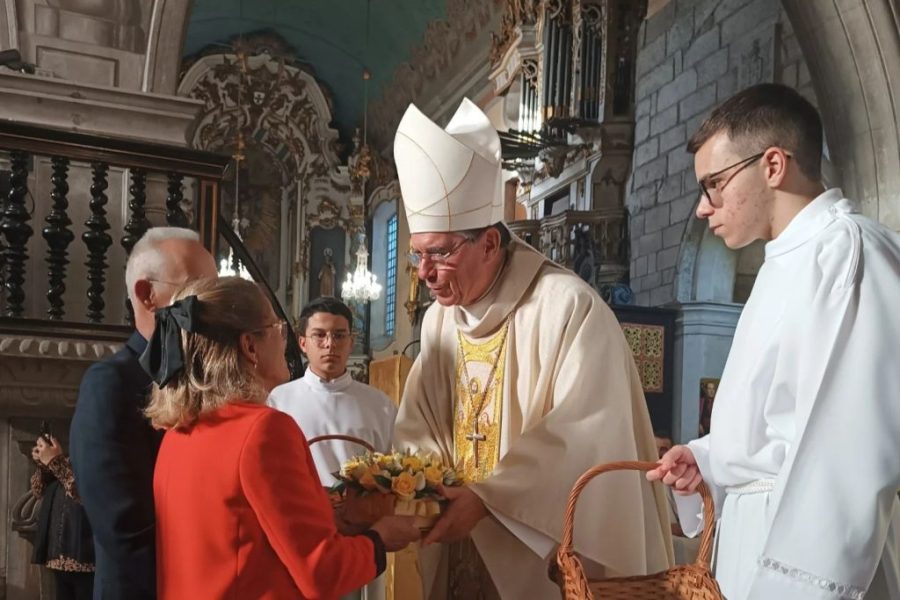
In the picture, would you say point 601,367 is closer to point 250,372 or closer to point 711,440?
point 711,440

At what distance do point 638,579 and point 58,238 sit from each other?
139 inches

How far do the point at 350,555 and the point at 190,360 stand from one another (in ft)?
1.76

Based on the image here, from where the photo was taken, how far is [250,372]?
2.05 metres

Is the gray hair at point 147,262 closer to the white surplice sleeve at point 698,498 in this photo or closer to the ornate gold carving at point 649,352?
the white surplice sleeve at point 698,498

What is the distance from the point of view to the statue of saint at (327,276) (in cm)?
1983

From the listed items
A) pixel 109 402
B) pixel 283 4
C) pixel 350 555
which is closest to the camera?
pixel 350 555

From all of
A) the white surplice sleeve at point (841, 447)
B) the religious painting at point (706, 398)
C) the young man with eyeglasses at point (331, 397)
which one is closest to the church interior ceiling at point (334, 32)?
the religious painting at point (706, 398)

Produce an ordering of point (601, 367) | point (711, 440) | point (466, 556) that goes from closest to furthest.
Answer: point (711, 440) → point (601, 367) → point (466, 556)

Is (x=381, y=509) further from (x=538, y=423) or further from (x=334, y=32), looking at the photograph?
(x=334, y=32)

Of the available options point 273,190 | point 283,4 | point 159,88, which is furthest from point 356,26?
point 159,88

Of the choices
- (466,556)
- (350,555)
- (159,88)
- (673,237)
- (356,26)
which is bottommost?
(466,556)

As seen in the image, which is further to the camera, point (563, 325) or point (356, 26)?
point (356, 26)

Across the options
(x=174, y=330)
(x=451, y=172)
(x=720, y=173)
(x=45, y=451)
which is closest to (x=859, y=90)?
(x=451, y=172)

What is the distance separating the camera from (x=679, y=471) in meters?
2.22
